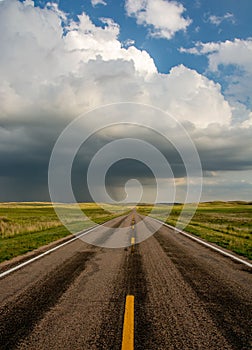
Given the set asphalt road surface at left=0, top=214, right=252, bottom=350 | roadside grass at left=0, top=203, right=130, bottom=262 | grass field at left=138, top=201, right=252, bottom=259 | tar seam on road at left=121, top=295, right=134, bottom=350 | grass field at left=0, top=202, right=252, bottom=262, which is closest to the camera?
tar seam on road at left=121, top=295, right=134, bottom=350

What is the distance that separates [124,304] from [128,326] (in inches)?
39.8

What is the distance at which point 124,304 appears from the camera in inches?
208

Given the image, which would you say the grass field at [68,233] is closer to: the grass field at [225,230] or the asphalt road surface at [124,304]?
the grass field at [225,230]

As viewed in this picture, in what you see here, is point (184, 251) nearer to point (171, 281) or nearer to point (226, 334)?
point (171, 281)

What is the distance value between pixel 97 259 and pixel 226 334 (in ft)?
21.1

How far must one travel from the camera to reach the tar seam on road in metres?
3.72

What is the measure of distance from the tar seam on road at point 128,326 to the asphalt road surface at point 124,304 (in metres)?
0.05

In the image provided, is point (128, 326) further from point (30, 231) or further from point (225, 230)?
point (225, 230)

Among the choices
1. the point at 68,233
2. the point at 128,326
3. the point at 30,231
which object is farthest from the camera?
the point at 30,231

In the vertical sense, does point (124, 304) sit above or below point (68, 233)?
above

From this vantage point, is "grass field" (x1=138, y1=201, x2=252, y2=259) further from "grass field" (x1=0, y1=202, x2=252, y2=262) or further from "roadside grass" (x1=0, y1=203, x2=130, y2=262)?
"roadside grass" (x1=0, y1=203, x2=130, y2=262)

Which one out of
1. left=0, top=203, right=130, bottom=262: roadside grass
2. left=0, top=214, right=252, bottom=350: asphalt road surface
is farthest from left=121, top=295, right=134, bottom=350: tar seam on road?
left=0, top=203, right=130, bottom=262: roadside grass

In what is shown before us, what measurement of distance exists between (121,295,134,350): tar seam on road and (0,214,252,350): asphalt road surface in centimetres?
5

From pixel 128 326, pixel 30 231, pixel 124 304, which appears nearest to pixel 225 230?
pixel 30 231
